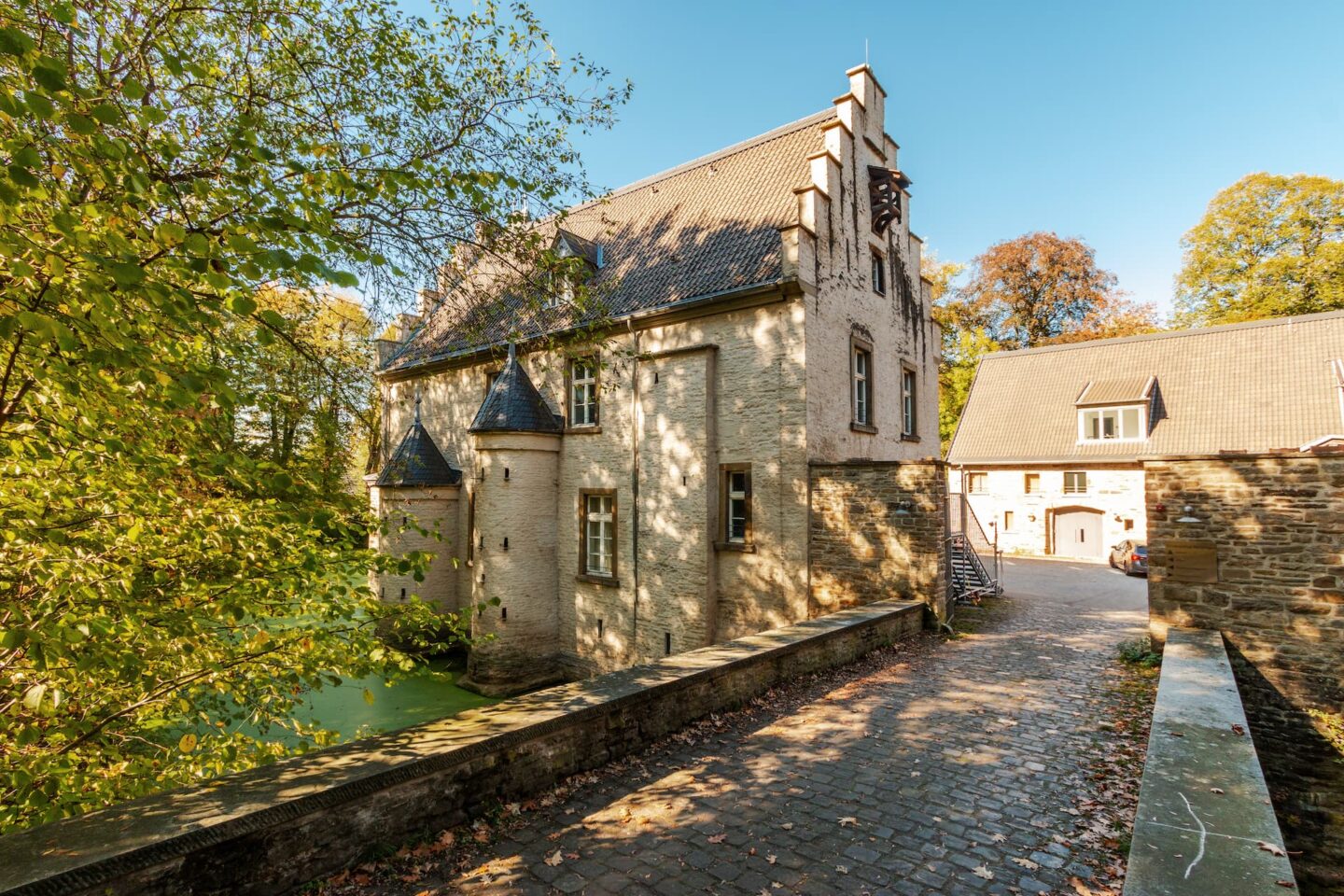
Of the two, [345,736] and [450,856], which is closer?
[450,856]

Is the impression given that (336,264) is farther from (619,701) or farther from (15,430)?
(619,701)

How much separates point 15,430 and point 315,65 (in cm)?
367

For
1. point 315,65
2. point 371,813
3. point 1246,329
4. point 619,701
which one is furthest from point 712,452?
point 1246,329

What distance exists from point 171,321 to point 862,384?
12902 millimetres

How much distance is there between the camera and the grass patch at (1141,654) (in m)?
8.66

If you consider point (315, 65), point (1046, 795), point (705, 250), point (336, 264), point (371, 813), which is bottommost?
point (1046, 795)

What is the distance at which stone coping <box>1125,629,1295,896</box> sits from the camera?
2992mm

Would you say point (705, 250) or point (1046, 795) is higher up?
point (705, 250)

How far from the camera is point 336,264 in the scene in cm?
584

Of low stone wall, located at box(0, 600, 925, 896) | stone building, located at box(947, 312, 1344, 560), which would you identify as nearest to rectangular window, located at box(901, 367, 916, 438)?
stone building, located at box(947, 312, 1344, 560)

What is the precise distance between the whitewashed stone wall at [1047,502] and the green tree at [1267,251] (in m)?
13.5

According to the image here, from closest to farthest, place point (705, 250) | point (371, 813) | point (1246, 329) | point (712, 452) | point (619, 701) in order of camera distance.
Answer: point (371, 813) < point (619, 701) < point (712, 452) < point (705, 250) < point (1246, 329)

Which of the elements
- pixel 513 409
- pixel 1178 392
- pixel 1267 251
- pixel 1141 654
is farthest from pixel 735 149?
pixel 1267 251

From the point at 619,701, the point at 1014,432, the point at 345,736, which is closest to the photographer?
the point at 619,701
